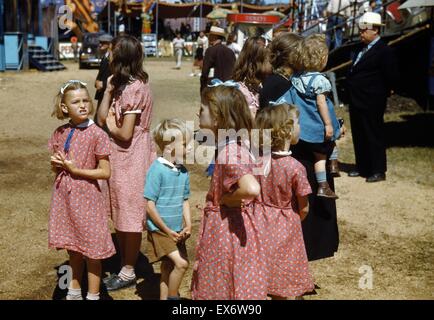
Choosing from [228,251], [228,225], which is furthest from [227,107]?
[228,251]

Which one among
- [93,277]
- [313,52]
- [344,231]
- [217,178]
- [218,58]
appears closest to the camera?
[217,178]

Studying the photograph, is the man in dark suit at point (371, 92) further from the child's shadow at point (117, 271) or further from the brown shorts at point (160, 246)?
the brown shorts at point (160, 246)

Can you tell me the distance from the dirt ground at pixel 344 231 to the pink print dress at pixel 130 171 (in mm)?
535

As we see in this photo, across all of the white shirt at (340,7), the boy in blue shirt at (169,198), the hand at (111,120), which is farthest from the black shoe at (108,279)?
the white shirt at (340,7)

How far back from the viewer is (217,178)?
3.15 meters

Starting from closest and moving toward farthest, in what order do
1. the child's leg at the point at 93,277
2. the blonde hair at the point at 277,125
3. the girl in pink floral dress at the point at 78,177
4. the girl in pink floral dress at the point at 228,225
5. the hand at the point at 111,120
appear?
the girl in pink floral dress at the point at 228,225 → the blonde hair at the point at 277,125 → the girl in pink floral dress at the point at 78,177 → the child's leg at the point at 93,277 → the hand at the point at 111,120

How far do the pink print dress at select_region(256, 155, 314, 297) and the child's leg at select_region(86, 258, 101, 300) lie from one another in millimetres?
1109

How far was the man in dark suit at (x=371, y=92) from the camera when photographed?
297 inches

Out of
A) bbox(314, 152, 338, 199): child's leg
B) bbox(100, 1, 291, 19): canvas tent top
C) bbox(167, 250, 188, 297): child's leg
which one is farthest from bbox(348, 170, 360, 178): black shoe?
bbox(100, 1, 291, 19): canvas tent top

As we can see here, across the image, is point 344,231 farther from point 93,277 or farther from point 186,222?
point 93,277

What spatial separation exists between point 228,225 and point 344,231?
2990 millimetres

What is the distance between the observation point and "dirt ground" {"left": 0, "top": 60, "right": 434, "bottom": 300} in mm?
4414

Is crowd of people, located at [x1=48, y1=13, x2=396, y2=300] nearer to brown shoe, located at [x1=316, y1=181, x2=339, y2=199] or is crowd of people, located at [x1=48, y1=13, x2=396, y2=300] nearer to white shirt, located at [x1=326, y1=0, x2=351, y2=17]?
brown shoe, located at [x1=316, y1=181, x2=339, y2=199]
